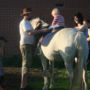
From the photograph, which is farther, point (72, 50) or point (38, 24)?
point (38, 24)

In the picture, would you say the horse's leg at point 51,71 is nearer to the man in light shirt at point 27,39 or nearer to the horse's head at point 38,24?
the man in light shirt at point 27,39

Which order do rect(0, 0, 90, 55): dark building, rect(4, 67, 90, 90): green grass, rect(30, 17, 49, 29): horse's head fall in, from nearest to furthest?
rect(30, 17, 49, 29): horse's head < rect(4, 67, 90, 90): green grass < rect(0, 0, 90, 55): dark building

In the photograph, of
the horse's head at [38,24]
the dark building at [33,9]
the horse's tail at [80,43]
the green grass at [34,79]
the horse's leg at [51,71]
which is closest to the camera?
the horse's tail at [80,43]

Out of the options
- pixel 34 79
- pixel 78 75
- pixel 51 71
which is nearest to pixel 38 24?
pixel 51 71

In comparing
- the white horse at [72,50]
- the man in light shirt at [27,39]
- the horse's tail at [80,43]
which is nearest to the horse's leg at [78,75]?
the white horse at [72,50]

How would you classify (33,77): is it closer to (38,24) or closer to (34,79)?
(34,79)

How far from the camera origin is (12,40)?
71.5 feet

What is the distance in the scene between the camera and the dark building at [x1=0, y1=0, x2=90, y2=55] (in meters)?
21.8

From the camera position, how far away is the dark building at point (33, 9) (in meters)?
21.8

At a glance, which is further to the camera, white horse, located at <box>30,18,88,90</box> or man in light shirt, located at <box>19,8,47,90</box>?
man in light shirt, located at <box>19,8,47,90</box>

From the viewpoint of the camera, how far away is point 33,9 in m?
21.9

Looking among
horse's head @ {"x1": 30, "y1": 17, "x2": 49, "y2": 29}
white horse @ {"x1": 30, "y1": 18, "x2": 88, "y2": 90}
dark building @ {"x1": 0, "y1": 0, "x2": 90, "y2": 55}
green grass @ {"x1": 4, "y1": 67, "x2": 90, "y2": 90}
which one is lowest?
green grass @ {"x1": 4, "y1": 67, "x2": 90, "y2": 90}

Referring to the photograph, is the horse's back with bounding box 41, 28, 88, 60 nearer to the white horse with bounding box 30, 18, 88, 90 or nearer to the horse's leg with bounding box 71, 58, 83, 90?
the white horse with bounding box 30, 18, 88, 90

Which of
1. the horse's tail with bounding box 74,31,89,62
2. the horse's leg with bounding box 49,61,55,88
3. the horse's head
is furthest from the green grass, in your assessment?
the horse's tail with bounding box 74,31,89,62
